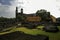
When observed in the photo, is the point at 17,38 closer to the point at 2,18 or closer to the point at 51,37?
the point at 51,37

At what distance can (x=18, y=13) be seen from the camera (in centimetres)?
1977

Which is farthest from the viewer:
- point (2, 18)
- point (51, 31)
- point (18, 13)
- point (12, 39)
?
point (18, 13)

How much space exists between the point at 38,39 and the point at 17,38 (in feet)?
3.82

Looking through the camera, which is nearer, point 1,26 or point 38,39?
point 38,39

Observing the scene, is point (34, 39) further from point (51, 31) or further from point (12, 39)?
point (51, 31)

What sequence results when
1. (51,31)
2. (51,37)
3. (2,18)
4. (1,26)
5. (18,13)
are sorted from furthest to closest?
(18,13), (2,18), (1,26), (51,31), (51,37)

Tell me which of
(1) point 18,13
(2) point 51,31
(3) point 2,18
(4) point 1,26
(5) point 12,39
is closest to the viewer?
(5) point 12,39

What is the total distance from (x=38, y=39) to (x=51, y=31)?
8.12 ft

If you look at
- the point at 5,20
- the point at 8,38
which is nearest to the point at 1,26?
the point at 5,20

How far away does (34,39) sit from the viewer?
7.53 metres

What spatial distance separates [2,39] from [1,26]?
145 inches

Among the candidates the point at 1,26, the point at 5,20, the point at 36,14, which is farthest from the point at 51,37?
the point at 36,14

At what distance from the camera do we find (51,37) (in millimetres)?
8625

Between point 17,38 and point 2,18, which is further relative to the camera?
point 2,18
